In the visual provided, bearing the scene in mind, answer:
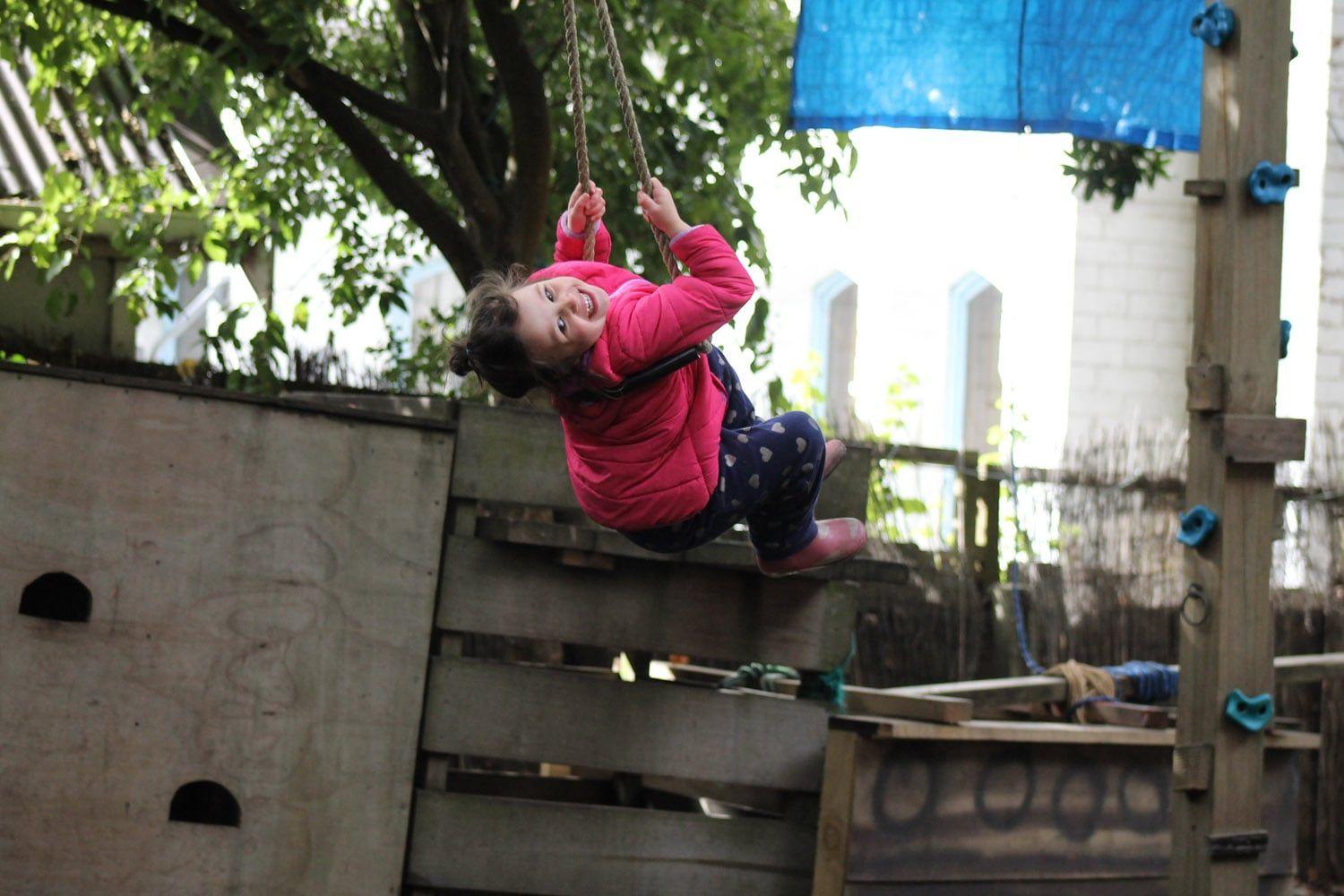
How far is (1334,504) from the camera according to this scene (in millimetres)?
7840

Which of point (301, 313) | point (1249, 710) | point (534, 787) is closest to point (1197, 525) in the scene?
point (1249, 710)

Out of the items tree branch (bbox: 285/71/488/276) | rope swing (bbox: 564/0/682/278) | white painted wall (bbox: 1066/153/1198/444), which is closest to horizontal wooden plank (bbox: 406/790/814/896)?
rope swing (bbox: 564/0/682/278)

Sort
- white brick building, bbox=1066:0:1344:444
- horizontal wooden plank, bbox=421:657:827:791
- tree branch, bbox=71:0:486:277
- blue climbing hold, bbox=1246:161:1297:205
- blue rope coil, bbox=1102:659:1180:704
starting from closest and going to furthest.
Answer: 1. blue climbing hold, bbox=1246:161:1297:205
2. horizontal wooden plank, bbox=421:657:827:791
3. blue rope coil, bbox=1102:659:1180:704
4. tree branch, bbox=71:0:486:277
5. white brick building, bbox=1066:0:1344:444

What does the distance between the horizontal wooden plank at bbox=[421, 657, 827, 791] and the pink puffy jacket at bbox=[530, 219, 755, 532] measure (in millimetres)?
1141

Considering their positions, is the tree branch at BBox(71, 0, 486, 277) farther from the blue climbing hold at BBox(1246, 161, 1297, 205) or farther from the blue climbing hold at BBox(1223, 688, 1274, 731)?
the blue climbing hold at BBox(1223, 688, 1274, 731)

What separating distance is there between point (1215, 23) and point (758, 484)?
1954mm

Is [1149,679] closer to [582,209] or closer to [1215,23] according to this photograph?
[1215,23]

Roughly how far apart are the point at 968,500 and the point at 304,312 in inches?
137

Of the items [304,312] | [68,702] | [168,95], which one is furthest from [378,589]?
[168,95]

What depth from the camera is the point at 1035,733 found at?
16.9 ft

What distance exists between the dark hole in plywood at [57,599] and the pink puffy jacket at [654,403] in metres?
1.76

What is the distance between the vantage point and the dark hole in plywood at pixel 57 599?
4.59 m

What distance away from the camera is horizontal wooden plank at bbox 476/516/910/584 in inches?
183

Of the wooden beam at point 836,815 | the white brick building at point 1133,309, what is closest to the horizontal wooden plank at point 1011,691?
the wooden beam at point 836,815
